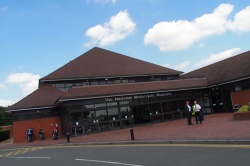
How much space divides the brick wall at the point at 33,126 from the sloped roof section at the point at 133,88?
532 centimetres

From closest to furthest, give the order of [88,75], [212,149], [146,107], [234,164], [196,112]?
[234,164], [212,149], [196,112], [146,107], [88,75]

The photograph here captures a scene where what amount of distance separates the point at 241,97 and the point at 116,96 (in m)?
11.8

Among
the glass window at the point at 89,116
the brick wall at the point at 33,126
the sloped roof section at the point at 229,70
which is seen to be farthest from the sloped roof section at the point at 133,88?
the brick wall at the point at 33,126

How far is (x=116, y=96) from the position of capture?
93.3 feet

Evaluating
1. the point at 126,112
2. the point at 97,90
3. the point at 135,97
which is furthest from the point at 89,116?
the point at 135,97

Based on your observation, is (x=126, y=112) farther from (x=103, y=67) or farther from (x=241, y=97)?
(x=241, y=97)

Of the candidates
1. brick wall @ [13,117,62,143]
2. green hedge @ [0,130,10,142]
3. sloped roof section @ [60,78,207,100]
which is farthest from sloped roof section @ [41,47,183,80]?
green hedge @ [0,130,10,142]

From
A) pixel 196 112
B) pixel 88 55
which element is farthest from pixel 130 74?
pixel 196 112

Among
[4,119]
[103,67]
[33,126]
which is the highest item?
[103,67]

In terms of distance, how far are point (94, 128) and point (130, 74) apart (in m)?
9.18

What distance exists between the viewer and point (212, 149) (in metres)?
11.0

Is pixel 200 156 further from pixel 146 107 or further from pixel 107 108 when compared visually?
pixel 146 107

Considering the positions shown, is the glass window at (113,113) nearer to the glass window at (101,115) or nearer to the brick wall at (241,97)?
the glass window at (101,115)

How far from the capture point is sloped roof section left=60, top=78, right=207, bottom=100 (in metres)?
27.4
